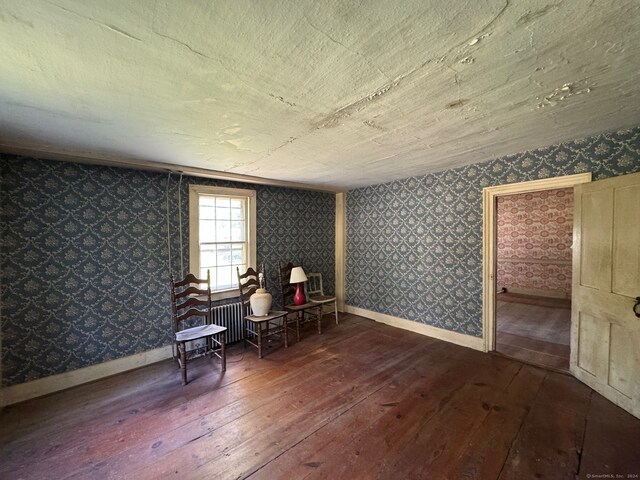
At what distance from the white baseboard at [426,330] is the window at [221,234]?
7.56ft

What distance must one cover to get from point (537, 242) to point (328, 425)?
6801 millimetres

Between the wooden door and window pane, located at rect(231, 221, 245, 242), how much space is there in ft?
13.2

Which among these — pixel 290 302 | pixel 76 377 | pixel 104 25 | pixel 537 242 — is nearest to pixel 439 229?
pixel 290 302

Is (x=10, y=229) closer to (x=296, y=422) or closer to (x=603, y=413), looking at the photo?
(x=296, y=422)

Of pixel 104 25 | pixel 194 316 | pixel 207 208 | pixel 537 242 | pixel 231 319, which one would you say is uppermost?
pixel 104 25

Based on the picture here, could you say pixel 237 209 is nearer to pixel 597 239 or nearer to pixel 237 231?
pixel 237 231

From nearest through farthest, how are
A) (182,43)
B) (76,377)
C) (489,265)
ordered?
(182,43)
(76,377)
(489,265)

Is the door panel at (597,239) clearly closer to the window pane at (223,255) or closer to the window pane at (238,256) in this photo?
the window pane at (238,256)

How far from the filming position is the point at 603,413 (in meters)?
2.18

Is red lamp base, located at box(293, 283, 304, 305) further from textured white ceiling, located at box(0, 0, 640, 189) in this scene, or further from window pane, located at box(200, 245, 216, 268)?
textured white ceiling, located at box(0, 0, 640, 189)

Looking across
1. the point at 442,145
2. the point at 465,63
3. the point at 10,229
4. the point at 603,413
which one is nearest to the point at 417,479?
the point at 603,413

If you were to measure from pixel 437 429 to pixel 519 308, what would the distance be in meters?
4.63

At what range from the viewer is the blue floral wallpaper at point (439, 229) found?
2.65 meters

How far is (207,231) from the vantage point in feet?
12.3
